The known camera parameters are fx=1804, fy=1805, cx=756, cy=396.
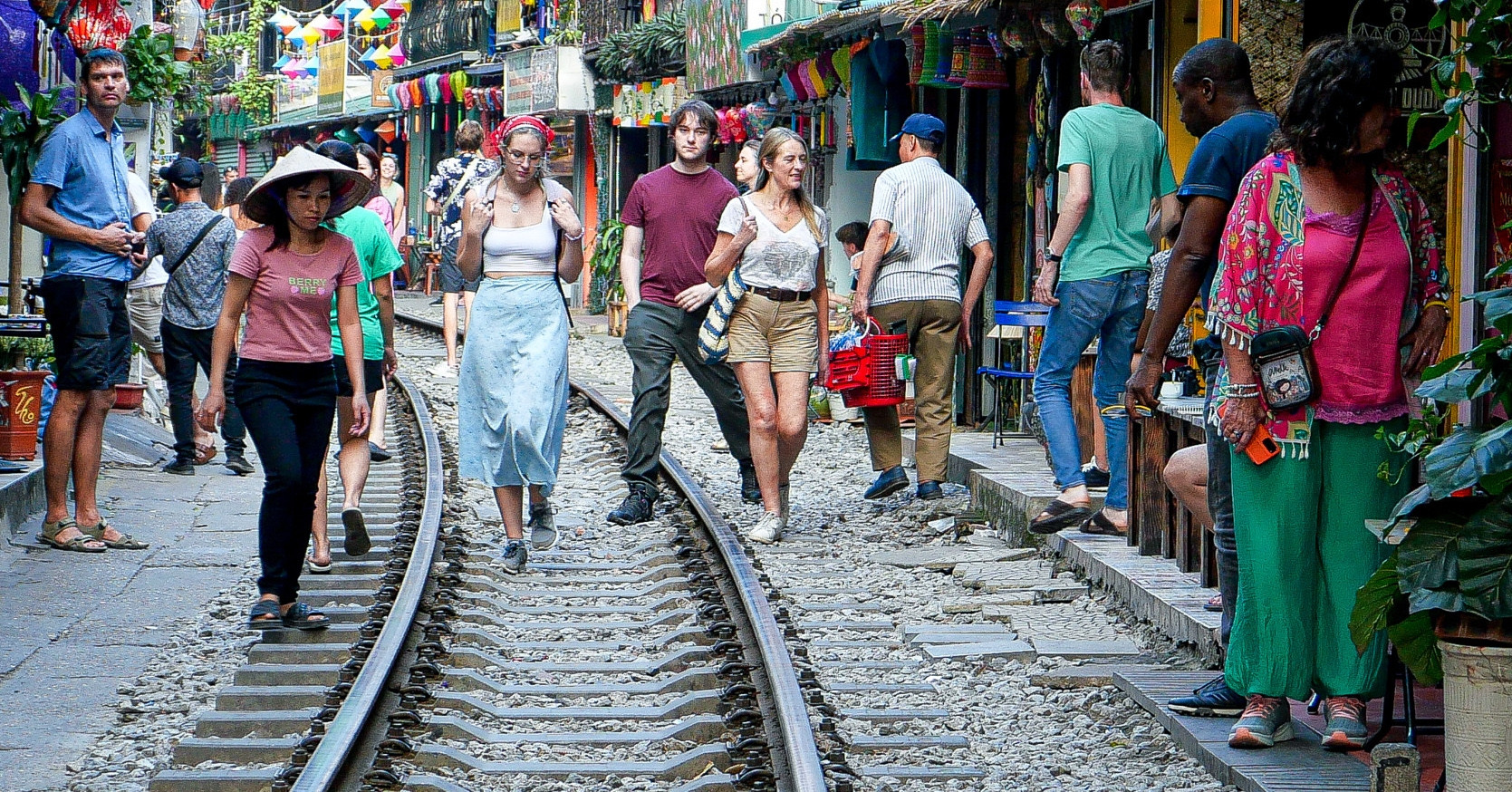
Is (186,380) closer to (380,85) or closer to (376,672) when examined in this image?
(376,672)

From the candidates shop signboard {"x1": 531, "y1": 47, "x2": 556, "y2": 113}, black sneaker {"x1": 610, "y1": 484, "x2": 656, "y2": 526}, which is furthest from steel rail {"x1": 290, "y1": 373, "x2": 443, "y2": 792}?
shop signboard {"x1": 531, "y1": 47, "x2": 556, "y2": 113}

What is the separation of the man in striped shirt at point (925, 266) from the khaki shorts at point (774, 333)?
0.67 meters

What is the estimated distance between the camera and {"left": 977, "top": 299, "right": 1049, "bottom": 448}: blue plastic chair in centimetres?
986

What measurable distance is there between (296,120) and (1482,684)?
46.4m

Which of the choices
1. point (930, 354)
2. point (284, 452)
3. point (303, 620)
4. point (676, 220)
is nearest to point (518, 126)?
point (676, 220)

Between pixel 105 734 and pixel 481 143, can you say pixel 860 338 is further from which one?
pixel 481 143

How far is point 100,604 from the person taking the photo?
7262 mm

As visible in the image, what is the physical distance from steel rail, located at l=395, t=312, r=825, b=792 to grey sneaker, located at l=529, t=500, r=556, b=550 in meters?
0.75

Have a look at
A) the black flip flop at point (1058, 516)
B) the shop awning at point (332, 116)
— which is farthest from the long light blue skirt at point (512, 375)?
the shop awning at point (332, 116)

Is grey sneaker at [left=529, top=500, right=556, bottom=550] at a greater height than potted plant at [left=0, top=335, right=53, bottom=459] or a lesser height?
lesser

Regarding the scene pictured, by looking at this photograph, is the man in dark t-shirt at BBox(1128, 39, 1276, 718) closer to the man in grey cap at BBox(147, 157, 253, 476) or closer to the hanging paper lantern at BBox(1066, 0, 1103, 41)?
the hanging paper lantern at BBox(1066, 0, 1103, 41)

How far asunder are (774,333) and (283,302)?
2764 mm

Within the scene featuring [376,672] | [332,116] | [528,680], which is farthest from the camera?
[332,116]

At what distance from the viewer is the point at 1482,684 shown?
3.74 metres
